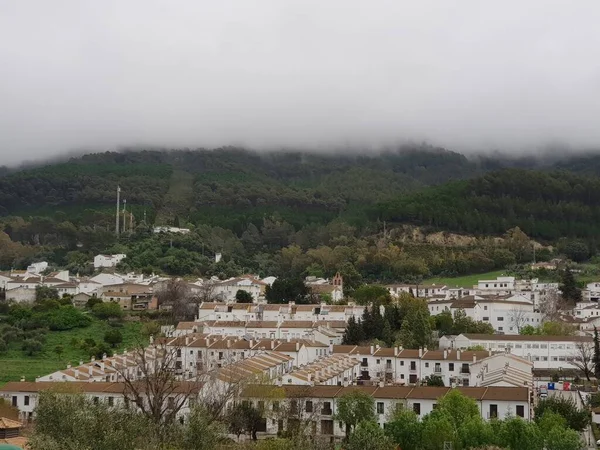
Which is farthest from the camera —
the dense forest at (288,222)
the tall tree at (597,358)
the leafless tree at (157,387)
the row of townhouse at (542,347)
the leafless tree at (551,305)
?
the dense forest at (288,222)

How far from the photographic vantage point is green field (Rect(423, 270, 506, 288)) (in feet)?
296

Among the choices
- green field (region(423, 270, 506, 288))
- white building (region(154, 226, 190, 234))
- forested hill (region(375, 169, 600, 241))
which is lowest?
green field (region(423, 270, 506, 288))

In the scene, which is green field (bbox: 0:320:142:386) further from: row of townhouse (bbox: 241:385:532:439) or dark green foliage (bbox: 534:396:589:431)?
dark green foliage (bbox: 534:396:589:431)

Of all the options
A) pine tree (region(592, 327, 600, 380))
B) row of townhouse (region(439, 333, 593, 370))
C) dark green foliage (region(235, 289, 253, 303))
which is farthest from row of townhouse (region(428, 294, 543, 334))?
dark green foliage (region(235, 289, 253, 303))

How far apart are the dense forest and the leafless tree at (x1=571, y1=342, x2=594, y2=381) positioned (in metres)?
32.2

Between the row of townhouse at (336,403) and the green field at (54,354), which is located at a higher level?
the green field at (54,354)

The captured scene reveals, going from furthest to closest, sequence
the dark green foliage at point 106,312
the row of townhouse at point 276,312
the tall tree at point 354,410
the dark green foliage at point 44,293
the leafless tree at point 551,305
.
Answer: the dark green foliage at point 44,293
the dark green foliage at point 106,312
the leafless tree at point 551,305
the row of townhouse at point 276,312
the tall tree at point 354,410

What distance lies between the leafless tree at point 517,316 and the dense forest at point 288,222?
20.7 meters

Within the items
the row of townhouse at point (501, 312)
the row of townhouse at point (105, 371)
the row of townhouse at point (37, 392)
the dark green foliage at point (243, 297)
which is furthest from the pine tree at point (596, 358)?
the dark green foliage at point (243, 297)

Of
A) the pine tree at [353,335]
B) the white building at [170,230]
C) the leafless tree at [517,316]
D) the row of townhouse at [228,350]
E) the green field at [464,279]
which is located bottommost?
the row of townhouse at [228,350]

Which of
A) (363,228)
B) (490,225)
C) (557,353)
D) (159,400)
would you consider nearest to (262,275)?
(363,228)

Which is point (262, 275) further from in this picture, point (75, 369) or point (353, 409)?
point (353, 409)

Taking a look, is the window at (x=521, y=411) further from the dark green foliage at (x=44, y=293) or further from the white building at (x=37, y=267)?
the white building at (x=37, y=267)

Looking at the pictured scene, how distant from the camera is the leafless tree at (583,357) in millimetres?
55981
